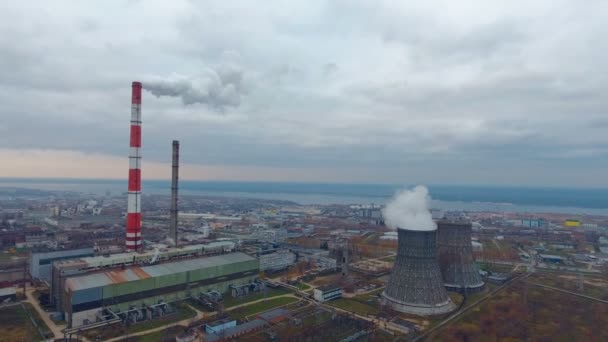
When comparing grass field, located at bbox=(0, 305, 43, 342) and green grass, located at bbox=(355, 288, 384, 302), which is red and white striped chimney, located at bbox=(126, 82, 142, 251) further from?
green grass, located at bbox=(355, 288, 384, 302)

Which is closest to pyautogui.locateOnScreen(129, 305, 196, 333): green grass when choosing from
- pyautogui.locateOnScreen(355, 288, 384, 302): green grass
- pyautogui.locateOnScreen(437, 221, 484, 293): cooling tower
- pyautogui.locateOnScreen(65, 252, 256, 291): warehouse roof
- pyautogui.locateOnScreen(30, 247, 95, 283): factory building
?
pyautogui.locateOnScreen(65, 252, 256, 291): warehouse roof

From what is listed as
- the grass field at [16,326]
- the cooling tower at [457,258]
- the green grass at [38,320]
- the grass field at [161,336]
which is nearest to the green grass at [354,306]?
the cooling tower at [457,258]

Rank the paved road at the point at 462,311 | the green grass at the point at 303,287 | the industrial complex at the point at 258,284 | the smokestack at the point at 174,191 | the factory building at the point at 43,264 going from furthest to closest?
the smokestack at the point at 174,191 → the factory building at the point at 43,264 → the green grass at the point at 303,287 → the industrial complex at the point at 258,284 → the paved road at the point at 462,311

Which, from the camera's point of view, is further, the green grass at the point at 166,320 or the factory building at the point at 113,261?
the factory building at the point at 113,261

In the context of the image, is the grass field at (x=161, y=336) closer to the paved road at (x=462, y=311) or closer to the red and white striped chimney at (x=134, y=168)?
the red and white striped chimney at (x=134, y=168)

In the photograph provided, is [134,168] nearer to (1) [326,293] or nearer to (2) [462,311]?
(1) [326,293]

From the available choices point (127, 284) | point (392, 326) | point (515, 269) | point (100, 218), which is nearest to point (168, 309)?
point (127, 284)

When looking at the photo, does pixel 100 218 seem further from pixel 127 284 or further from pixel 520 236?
pixel 520 236
